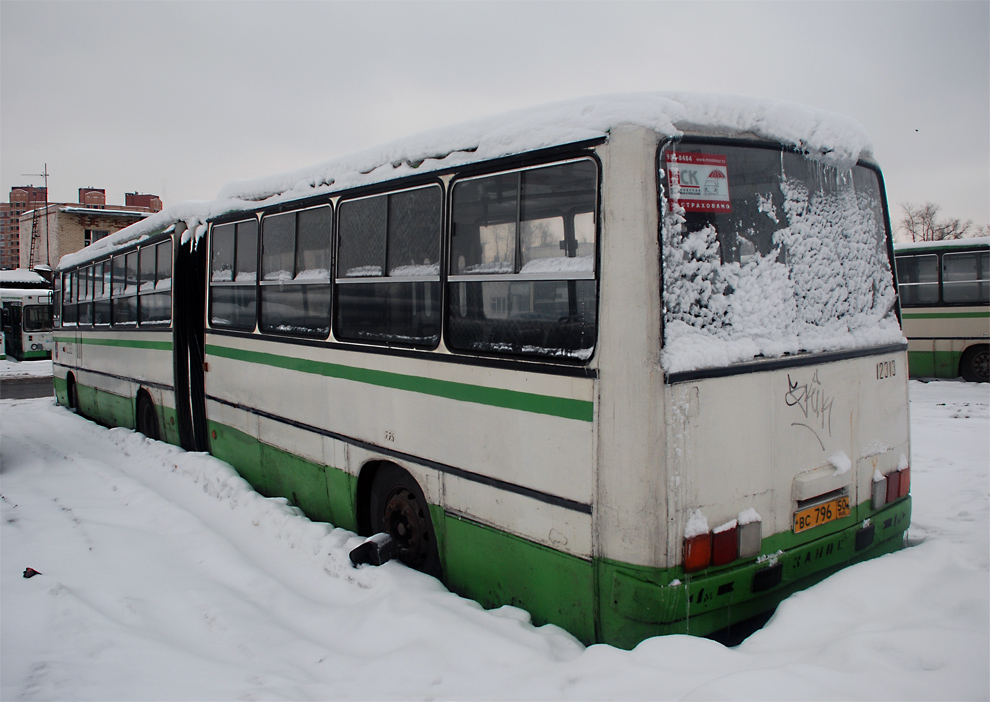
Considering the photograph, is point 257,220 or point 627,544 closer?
point 627,544

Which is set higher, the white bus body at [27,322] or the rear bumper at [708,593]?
the white bus body at [27,322]

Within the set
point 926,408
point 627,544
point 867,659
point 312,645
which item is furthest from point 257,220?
point 926,408

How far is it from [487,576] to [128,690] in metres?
1.76

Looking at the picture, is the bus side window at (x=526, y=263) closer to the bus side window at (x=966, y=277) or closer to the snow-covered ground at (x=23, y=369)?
the bus side window at (x=966, y=277)

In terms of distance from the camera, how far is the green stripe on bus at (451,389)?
3.17m

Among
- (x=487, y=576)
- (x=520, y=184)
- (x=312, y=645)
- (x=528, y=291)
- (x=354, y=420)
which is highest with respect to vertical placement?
(x=520, y=184)

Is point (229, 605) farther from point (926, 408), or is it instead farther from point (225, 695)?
point (926, 408)

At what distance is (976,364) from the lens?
13.2 meters

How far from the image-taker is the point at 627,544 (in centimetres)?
293

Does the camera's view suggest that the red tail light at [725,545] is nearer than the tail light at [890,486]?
Yes

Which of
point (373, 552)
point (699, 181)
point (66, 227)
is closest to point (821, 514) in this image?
point (699, 181)

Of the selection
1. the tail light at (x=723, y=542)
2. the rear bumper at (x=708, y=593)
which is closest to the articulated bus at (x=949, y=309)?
the rear bumper at (x=708, y=593)

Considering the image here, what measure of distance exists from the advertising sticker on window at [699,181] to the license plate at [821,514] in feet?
5.01

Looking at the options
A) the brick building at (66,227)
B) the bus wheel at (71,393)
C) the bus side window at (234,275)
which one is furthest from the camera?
the brick building at (66,227)
